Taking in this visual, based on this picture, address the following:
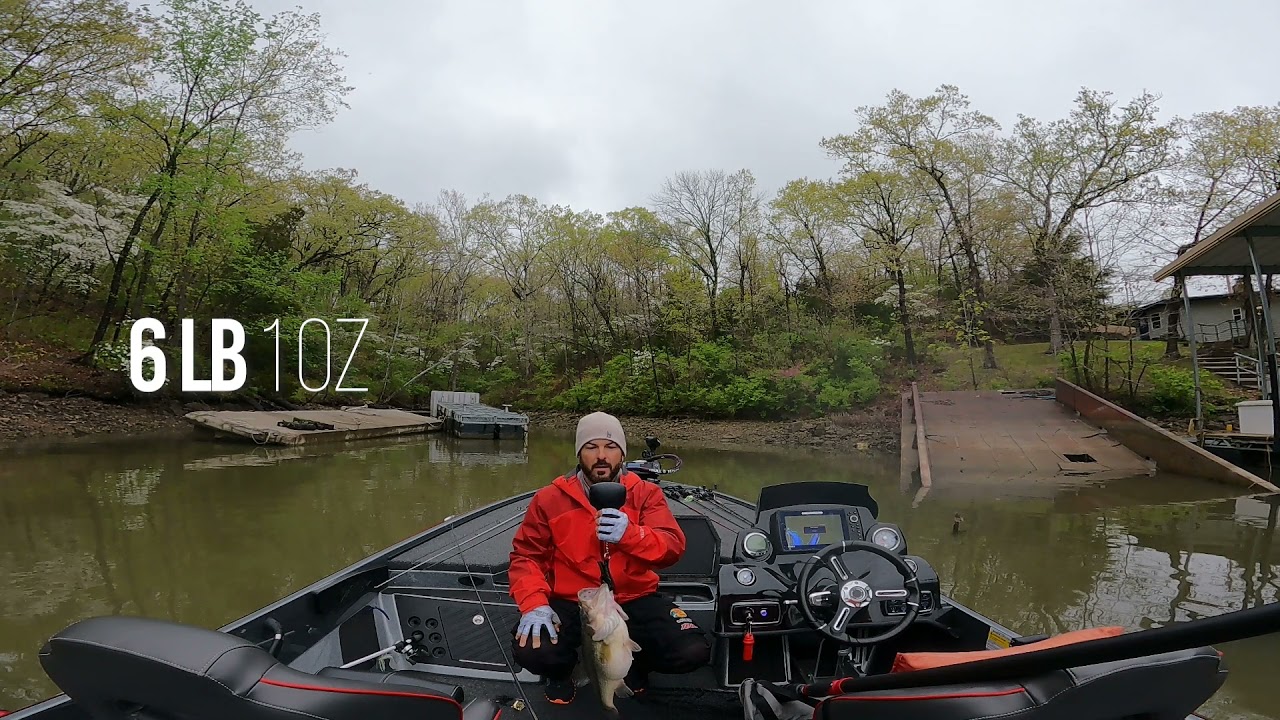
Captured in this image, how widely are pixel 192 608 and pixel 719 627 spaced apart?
Result: 4.94 meters

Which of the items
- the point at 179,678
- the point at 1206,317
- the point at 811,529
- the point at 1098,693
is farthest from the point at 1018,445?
the point at 1206,317

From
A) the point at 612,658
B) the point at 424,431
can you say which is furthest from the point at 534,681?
the point at 424,431

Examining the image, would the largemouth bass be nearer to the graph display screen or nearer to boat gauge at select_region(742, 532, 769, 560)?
boat gauge at select_region(742, 532, 769, 560)

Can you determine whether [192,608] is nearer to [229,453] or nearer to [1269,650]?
[1269,650]

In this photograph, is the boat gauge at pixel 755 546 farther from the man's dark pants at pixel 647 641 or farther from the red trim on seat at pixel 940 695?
the red trim on seat at pixel 940 695

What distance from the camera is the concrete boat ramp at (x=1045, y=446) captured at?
10.7 metres

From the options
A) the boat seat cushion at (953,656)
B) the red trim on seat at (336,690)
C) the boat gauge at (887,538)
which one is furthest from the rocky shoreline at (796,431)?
the red trim on seat at (336,690)

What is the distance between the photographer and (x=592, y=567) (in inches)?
116

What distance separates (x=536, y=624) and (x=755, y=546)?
112 centimetres

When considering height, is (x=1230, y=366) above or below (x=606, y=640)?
above

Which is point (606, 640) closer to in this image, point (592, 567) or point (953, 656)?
point (592, 567)

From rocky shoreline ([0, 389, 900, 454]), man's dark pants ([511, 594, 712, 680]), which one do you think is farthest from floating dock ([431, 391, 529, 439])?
man's dark pants ([511, 594, 712, 680])

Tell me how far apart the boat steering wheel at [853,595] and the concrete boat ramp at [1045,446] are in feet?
28.8

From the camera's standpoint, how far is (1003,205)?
24391 millimetres
